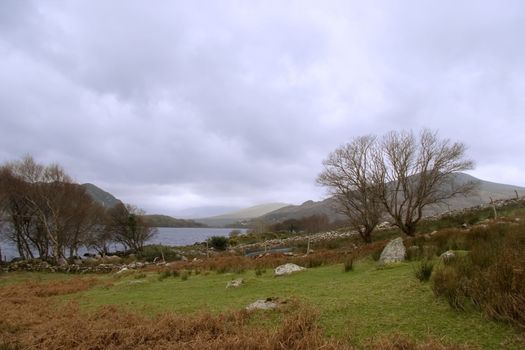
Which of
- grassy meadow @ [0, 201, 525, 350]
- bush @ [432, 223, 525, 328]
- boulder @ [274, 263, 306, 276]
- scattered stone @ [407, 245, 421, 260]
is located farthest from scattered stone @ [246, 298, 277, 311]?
scattered stone @ [407, 245, 421, 260]

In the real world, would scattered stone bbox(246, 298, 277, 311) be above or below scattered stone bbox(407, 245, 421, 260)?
below

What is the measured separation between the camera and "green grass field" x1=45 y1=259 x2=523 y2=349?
14.8 feet

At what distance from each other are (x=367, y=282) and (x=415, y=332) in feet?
11.9

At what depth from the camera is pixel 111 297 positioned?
36.3 feet

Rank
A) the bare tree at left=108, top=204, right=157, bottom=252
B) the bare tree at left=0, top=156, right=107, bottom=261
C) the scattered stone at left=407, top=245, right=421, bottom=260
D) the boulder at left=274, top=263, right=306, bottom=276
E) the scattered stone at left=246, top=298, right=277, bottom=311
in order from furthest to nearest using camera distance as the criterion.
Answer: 1. the bare tree at left=108, top=204, right=157, bottom=252
2. the bare tree at left=0, top=156, right=107, bottom=261
3. the boulder at left=274, top=263, right=306, bottom=276
4. the scattered stone at left=407, top=245, right=421, bottom=260
5. the scattered stone at left=246, top=298, right=277, bottom=311

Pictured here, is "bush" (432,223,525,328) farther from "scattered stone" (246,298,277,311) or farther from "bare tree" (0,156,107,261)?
"bare tree" (0,156,107,261)

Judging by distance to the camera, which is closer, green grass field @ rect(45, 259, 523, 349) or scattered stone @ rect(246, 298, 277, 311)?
green grass field @ rect(45, 259, 523, 349)

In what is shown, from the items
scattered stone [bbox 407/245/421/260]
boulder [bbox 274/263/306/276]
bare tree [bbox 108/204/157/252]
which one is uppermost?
bare tree [bbox 108/204/157/252]

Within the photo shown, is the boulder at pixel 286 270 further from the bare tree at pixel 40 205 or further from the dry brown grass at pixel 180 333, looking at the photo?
the bare tree at pixel 40 205

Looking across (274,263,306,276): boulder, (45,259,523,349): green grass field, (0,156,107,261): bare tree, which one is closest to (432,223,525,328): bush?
(45,259,523,349): green grass field

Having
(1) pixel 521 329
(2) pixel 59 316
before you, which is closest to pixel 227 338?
(1) pixel 521 329

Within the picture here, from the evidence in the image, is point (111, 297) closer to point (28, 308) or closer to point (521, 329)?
point (28, 308)

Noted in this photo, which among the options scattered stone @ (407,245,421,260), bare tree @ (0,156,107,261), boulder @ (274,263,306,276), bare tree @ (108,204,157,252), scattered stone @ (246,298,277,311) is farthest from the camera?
bare tree @ (108,204,157,252)

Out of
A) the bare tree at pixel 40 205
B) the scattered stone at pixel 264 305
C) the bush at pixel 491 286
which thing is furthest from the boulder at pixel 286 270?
the bare tree at pixel 40 205
